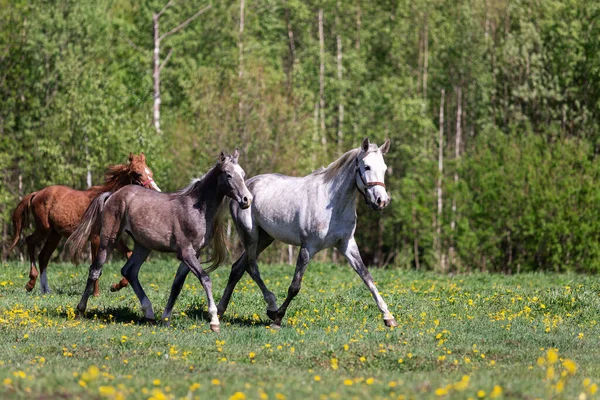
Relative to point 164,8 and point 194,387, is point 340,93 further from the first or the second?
point 194,387

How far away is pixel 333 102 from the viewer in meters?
50.0

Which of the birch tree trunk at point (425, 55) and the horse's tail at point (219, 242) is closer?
the horse's tail at point (219, 242)

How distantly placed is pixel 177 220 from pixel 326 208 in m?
2.21

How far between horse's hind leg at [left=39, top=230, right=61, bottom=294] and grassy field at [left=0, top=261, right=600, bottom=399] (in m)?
0.23

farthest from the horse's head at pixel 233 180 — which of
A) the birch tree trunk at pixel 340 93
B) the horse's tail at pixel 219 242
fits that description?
the birch tree trunk at pixel 340 93

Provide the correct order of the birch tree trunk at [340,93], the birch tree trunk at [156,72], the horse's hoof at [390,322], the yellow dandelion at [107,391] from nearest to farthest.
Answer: the yellow dandelion at [107,391] < the horse's hoof at [390,322] < the birch tree trunk at [156,72] < the birch tree trunk at [340,93]

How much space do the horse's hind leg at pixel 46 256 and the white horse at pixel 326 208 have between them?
5499mm

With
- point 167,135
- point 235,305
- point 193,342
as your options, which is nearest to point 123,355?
point 193,342

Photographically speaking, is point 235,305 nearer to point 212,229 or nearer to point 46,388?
point 212,229

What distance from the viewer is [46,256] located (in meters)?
18.6

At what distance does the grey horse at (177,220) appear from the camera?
13.5m

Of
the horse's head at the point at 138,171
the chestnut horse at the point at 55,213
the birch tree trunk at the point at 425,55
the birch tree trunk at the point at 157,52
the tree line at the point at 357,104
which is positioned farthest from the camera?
the birch tree trunk at the point at 425,55

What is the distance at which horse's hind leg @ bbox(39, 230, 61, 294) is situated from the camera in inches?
704

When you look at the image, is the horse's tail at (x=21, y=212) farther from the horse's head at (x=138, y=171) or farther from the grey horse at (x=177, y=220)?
the grey horse at (x=177, y=220)
